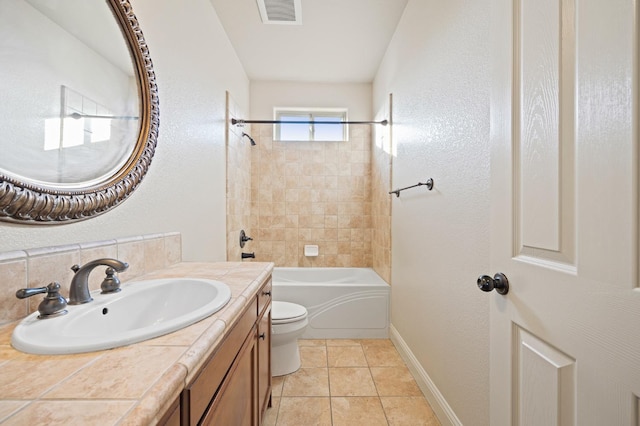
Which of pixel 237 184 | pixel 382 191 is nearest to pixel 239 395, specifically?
pixel 237 184

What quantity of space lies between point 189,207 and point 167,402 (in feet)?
4.69

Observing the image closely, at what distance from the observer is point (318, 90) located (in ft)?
11.4

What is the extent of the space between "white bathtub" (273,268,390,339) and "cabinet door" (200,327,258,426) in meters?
1.46

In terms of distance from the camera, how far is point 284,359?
2.04 metres

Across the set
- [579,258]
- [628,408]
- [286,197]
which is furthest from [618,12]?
[286,197]

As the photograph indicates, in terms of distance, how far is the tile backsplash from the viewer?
708 millimetres

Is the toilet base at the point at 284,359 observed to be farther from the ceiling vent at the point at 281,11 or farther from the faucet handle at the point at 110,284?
the ceiling vent at the point at 281,11

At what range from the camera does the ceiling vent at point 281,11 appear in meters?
2.07

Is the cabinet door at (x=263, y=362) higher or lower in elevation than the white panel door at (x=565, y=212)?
lower

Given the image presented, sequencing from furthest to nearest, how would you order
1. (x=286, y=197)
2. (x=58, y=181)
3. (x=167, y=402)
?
(x=286, y=197) → (x=58, y=181) → (x=167, y=402)

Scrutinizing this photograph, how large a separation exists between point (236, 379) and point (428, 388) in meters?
1.30

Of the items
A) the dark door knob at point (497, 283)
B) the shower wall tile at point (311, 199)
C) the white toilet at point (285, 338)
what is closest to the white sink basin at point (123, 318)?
the dark door knob at point (497, 283)

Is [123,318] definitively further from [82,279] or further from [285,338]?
[285,338]

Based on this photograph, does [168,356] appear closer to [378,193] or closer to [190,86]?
[190,86]
